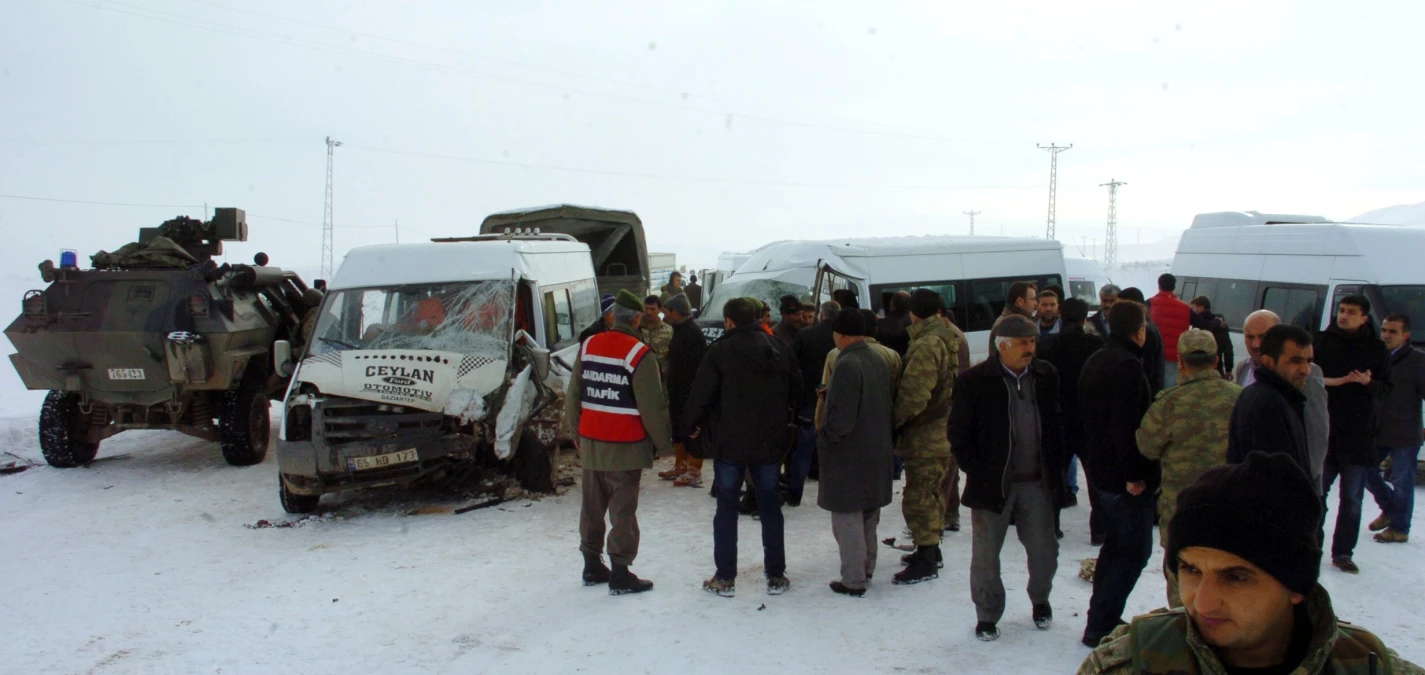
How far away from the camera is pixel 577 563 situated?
21.2 feet

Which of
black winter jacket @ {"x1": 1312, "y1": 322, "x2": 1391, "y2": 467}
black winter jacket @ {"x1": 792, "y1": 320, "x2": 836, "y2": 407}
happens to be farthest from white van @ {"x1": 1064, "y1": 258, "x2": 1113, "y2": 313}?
black winter jacket @ {"x1": 1312, "y1": 322, "x2": 1391, "y2": 467}

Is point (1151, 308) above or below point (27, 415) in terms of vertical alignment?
above

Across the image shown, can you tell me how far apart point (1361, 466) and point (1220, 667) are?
17.7 ft

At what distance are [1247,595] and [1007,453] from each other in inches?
124

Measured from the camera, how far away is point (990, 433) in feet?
15.7

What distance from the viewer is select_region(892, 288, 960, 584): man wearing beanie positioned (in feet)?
19.1

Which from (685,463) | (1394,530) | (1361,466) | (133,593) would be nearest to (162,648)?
(133,593)

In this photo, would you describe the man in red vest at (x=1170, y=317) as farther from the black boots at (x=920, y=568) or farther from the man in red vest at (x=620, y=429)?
the man in red vest at (x=620, y=429)

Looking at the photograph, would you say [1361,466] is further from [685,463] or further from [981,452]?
[685,463]

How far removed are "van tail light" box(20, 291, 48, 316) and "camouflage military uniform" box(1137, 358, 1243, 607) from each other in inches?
398

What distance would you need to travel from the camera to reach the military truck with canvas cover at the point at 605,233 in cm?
1474

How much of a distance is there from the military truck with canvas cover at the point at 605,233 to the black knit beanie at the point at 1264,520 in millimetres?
13218

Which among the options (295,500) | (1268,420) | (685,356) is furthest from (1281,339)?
(295,500)

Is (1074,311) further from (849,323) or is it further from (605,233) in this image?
(605,233)
